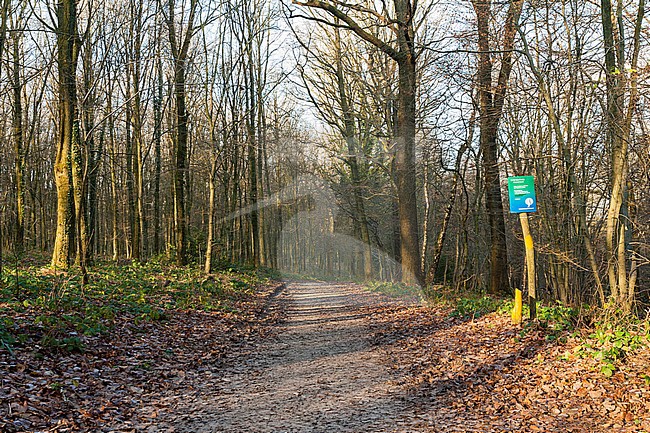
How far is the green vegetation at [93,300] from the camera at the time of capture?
24.4 ft

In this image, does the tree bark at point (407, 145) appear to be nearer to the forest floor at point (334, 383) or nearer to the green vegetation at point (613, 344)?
the forest floor at point (334, 383)

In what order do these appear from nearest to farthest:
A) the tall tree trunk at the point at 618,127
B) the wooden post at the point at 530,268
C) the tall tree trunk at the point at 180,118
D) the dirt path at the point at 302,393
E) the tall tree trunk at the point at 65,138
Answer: the dirt path at the point at 302,393 < the tall tree trunk at the point at 618,127 < the wooden post at the point at 530,268 < the tall tree trunk at the point at 65,138 < the tall tree trunk at the point at 180,118

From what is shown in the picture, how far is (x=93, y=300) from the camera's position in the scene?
10.4 metres

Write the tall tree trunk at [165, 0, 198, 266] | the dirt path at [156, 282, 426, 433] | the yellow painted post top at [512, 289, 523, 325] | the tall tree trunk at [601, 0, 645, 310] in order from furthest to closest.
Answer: the tall tree trunk at [165, 0, 198, 266] < the yellow painted post top at [512, 289, 523, 325] < the tall tree trunk at [601, 0, 645, 310] < the dirt path at [156, 282, 426, 433]

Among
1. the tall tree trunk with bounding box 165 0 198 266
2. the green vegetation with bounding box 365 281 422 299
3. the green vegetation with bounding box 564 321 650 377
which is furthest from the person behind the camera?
the tall tree trunk with bounding box 165 0 198 266

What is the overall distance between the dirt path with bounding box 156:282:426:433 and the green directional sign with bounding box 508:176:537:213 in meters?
3.19

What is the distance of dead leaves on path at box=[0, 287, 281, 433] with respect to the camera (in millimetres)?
5133

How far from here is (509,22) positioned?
11.2 metres

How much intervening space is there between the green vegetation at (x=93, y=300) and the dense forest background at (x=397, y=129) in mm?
1130

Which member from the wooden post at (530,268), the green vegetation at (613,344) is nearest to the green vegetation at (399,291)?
the wooden post at (530,268)

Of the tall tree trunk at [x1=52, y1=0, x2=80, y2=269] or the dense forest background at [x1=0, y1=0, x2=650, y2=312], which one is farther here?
the tall tree trunk at [x1=52, y1=0, x2=80, y2=269]

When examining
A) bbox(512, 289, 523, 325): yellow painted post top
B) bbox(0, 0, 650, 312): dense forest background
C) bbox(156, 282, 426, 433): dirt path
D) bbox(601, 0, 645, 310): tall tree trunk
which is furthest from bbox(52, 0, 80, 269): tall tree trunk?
bbox(601, 0, 645, 310): tall tree trunk

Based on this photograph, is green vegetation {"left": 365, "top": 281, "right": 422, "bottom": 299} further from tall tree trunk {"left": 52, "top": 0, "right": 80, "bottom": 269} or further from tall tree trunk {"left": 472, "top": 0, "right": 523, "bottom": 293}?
tall tree trunk {"left": 52, "top": 0, "right": 80, "bottom": 269}

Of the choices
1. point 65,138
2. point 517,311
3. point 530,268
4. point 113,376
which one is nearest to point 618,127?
point 530,268
